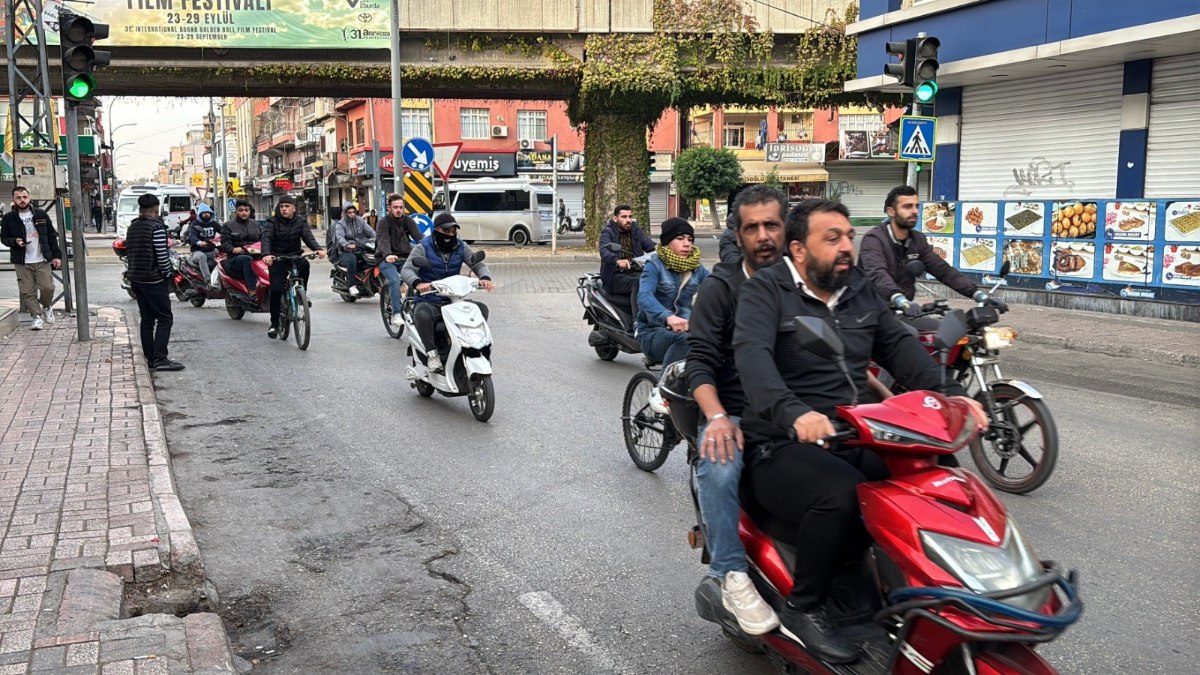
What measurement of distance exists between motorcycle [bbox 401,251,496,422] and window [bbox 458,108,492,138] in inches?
1951

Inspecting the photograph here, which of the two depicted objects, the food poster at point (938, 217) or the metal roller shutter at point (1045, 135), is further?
the food poster at point (938, 217)

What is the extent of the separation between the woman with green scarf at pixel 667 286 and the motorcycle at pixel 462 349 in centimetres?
129

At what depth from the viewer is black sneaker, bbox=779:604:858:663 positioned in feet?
10.3

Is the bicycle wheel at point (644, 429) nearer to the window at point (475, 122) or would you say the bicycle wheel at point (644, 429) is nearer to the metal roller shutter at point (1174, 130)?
the metal roller shutter at point (1174, 130)

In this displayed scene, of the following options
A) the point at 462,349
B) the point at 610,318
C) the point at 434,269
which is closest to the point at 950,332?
the point at 462,349

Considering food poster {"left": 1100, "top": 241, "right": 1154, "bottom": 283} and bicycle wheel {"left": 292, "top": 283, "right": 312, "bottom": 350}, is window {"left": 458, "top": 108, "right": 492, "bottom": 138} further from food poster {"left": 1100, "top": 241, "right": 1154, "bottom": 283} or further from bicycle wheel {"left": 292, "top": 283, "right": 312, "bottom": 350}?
bicycle wheel {"left": 292, "top": 283, "right": 312, "bottom": 350}

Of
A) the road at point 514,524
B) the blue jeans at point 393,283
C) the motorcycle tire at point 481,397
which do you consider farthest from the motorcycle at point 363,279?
the motorcycle tire at point 481,397

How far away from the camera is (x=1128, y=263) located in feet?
49.2

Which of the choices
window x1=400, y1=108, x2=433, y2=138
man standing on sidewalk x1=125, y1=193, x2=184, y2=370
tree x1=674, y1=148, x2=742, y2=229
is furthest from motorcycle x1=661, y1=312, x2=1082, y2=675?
window x1=400, y1=108, x2=433, y2=138

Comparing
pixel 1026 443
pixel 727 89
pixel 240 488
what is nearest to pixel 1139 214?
pixel 1026 443

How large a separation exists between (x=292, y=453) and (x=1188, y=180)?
14031 mm

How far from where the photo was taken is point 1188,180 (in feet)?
51.5

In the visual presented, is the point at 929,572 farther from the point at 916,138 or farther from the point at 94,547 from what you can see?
the point at 916,138

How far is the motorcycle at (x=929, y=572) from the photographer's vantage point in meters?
2.72
